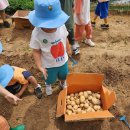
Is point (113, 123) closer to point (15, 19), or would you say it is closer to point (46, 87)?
point (46, 87)

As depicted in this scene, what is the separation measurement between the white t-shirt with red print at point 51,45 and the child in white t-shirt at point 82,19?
1.00 meters

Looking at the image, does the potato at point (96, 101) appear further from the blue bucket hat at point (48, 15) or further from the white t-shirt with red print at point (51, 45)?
the blue bucket hat at point (48, 15)

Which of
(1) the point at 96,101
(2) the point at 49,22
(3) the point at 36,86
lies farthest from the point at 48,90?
(2) the point at 49,22

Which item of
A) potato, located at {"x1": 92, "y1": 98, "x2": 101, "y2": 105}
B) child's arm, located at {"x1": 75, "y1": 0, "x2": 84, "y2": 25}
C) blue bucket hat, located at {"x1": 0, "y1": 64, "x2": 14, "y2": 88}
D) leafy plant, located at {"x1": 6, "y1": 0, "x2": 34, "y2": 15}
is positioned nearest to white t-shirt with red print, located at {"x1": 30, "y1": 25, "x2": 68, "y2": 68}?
blue bucket hat, located at {"x1": 0, "y1": 64, "x2": 14, "y2": 88}

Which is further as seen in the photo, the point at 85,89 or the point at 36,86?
the point at 36,86

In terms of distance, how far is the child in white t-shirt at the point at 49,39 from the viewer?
247 centimetres

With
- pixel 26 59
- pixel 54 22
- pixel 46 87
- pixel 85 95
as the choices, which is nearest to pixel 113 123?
pixel 85 95

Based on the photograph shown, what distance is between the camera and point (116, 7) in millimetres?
5281

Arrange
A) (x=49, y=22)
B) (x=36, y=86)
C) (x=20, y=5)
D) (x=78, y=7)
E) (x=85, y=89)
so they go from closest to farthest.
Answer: (x=49, y=22)
(x=85, y=89)
(x=36, y=86)
(x=78, y=7)
(x=20, y=5)

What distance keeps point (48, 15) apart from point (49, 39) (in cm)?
31

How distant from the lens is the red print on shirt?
2787 millimetres

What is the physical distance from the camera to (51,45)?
2766 millimetres

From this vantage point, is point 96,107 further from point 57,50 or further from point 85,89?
point 57,50

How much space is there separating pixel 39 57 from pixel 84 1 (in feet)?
4.35
